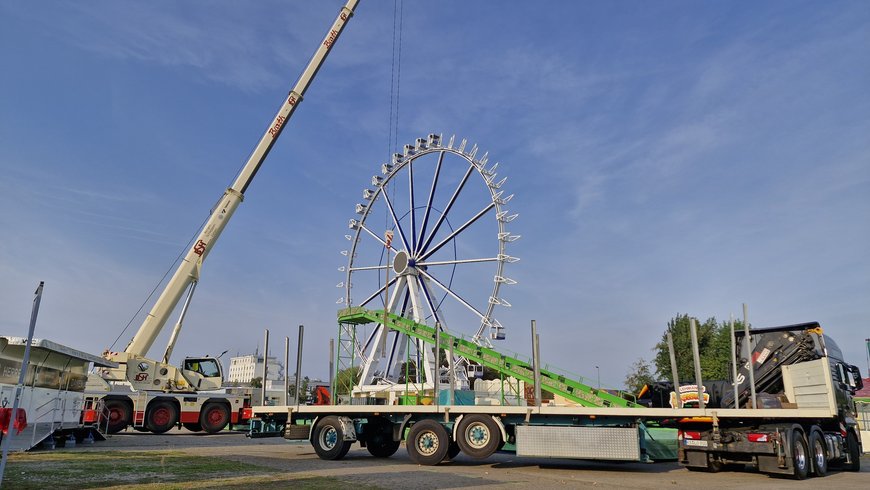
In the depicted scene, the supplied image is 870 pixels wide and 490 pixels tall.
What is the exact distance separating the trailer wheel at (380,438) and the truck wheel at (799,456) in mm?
8907

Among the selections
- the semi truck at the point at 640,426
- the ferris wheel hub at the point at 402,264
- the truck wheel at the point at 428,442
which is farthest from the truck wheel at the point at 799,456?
the ferris wheel hub at the point at 402,264

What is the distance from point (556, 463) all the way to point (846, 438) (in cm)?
697

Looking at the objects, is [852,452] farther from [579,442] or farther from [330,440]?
[330,440]

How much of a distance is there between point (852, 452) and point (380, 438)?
11.6 metres

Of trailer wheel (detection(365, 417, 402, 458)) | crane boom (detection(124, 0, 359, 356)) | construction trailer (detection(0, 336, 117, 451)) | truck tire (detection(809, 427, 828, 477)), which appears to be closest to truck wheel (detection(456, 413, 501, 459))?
trailer wheel (detection(365, 417, 402, 458))

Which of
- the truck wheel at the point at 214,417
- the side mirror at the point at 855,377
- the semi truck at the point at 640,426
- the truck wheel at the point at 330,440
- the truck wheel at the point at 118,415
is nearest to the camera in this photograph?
the semi truck at the point at 640,426

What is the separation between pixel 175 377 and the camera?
1113 inches

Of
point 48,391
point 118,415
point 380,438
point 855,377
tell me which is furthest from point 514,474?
point 118,415

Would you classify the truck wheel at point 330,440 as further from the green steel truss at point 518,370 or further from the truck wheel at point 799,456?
the truck wheel at point 799,456

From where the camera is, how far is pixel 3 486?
30.5 feet

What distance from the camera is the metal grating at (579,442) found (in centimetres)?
1351

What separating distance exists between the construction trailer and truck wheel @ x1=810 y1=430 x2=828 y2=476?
16.6 meters

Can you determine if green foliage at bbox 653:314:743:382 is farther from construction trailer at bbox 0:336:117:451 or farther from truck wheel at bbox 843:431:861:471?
construction trailer at bbox 0:336:117:451

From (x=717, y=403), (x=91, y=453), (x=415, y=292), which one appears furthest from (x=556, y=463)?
(x=415, y=292)
